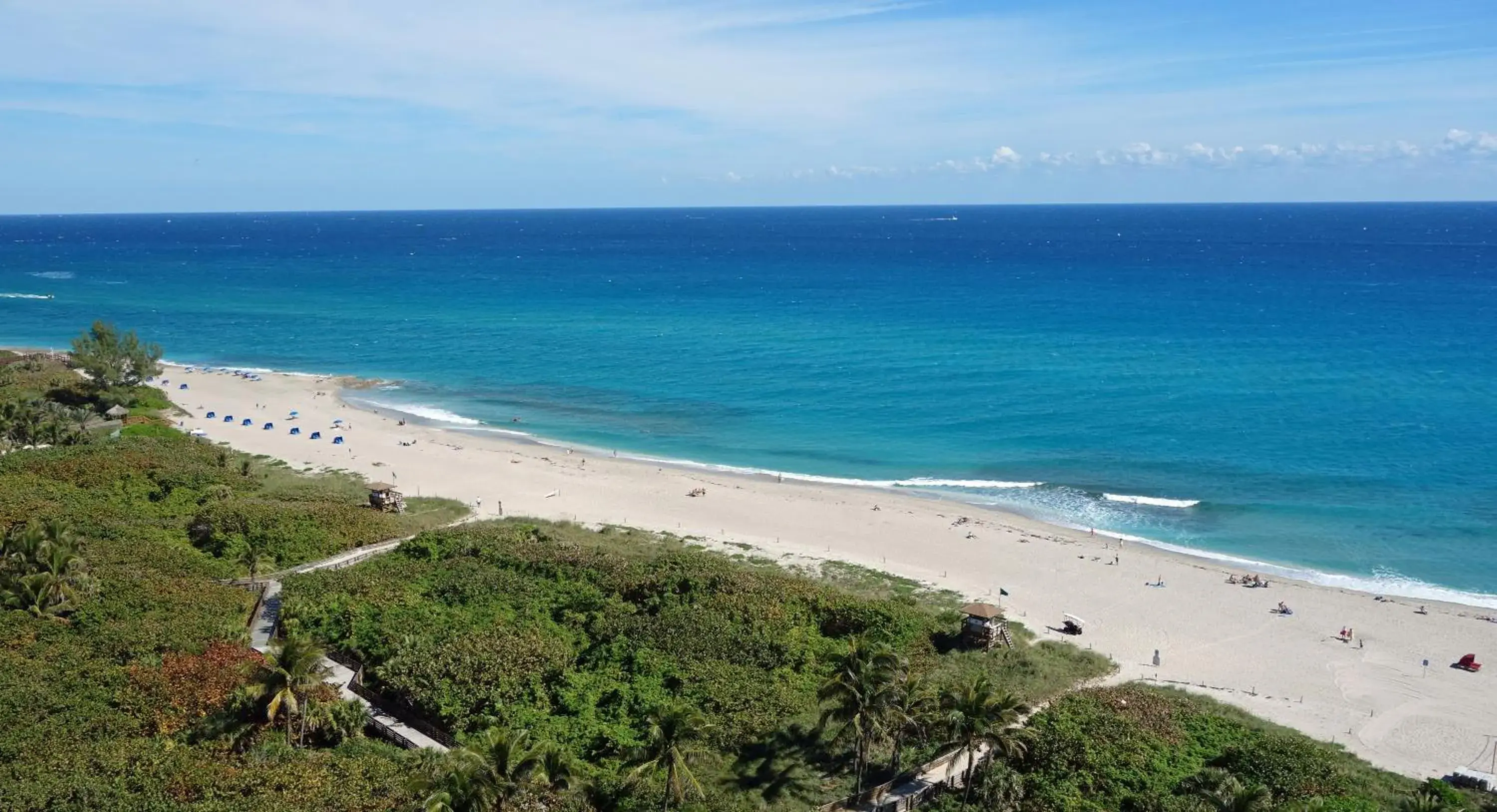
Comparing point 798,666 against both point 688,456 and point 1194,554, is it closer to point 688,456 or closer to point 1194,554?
point 1194,554

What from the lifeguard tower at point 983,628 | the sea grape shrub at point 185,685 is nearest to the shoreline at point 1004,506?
the lifeguard tower at point 983,628

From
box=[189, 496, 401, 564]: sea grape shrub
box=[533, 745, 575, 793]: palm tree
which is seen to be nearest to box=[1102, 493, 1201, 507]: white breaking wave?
box=[189, 496, 401, 564]: sea grape shrub

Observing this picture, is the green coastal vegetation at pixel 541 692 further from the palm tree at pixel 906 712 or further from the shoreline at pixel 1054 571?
the shoreline at pixel 1054 571

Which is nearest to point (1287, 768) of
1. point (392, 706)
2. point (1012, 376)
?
point (392, 706)

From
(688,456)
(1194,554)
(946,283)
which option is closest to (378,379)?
(688,456)

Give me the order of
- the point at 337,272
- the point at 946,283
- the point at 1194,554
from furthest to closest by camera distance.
A: 1. the point at 337,272
2. the point at 946,283
3. the point at 1194,554

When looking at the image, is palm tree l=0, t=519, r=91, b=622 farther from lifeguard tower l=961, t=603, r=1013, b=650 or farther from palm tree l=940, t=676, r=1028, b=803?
lifeguard tower l=961, t=603, r=1013, b=650

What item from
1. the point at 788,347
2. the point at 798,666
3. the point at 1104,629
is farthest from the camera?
the point at 788,347
